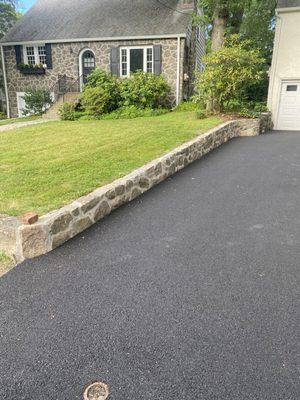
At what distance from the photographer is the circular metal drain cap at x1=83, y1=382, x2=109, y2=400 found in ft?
6.91

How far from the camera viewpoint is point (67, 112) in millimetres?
14953

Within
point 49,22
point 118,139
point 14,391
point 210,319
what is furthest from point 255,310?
point 49,22

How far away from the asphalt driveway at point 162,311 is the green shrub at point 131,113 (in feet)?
33.0

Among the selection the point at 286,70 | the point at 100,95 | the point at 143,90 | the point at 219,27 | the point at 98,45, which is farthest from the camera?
the point at 98,45

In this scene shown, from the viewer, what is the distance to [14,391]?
2.17 meters

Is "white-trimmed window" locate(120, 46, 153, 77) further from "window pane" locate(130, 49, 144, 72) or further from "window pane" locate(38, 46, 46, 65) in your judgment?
"window pane" locate(38, 46, 46, 65)

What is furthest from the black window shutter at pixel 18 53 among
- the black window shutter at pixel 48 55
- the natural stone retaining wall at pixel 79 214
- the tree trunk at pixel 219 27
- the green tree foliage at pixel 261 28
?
the natural stone retaining wall at pixel 79 214

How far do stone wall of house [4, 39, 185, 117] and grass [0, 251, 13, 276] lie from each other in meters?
14.7

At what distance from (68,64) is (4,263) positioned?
16.9 meters

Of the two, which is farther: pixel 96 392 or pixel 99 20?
pixel 99 20

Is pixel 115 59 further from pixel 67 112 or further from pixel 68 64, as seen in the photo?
pixel 67 112

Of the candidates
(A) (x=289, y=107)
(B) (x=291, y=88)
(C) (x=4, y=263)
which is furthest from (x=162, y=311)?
(B) (x=291, y=88)

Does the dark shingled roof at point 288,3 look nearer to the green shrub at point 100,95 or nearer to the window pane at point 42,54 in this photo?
the green shrub at point 100,95

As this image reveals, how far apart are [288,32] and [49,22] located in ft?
43.3
